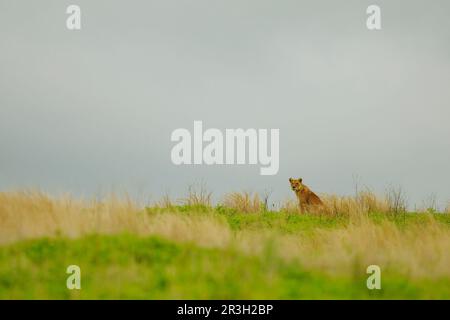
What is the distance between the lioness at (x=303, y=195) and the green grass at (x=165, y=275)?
10.9 m

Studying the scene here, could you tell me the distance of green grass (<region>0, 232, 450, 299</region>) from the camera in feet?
32.4

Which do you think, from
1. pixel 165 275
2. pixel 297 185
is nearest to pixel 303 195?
pixel 297 185

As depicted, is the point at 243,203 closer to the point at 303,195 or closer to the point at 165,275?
the point at 303,195

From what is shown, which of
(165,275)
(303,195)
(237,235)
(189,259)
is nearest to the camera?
(165,275)

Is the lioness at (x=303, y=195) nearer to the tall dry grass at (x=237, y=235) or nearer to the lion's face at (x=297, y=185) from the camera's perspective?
the lion's face at (x=297, y=185)

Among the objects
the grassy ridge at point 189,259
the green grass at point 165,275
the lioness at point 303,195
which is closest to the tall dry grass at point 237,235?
the grassy ridge at point 189,259

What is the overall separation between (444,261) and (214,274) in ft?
17.7

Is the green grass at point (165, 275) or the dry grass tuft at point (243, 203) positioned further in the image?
the dry grass tuft at point (243, 203)

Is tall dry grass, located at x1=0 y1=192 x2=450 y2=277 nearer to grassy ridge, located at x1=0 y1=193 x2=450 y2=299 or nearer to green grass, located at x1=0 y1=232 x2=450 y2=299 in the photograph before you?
grassy ridge, located at x1=0 y1=193 x2=450 y2=299

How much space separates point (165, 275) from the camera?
10570mm

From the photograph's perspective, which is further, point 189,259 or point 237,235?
point 237,235

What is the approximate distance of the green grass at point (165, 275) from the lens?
987cm

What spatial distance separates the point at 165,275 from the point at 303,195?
1311 centimetres
